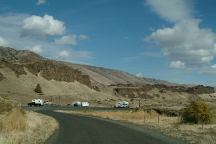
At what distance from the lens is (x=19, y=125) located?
30172mm

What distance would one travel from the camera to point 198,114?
4491cm

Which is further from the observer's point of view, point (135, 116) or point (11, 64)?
point (11, 64)

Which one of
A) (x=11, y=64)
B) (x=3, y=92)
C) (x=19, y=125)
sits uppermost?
(x=11, y=64)

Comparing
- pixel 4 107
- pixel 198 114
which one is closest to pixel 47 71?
pixel 4 107

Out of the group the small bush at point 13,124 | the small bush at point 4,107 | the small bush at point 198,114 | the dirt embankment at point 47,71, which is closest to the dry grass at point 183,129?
the small bush at point 198,114

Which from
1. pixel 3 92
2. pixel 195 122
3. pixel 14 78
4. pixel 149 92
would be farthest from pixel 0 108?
pixel 149 92

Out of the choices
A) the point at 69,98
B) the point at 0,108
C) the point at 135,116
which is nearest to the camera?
the point at 0,108

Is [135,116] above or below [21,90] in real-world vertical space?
below

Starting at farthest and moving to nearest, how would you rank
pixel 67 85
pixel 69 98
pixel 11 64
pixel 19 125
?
pixel 67 85 < pixel 11 64 < pixel 69 98 < pixel 19 125

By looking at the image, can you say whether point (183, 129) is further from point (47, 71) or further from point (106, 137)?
point (47, 71)

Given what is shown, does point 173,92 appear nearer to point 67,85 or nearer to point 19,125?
point 67,85

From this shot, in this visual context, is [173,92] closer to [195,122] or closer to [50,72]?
[50,72]

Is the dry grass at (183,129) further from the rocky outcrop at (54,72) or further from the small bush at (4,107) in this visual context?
the rocky outcrop at (54,72)

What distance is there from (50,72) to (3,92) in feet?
102
